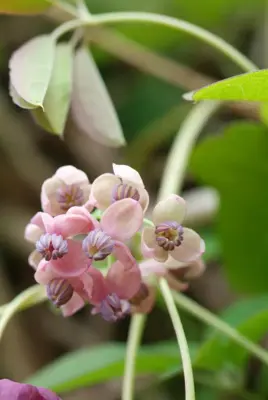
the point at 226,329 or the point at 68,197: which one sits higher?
the point at 68,197

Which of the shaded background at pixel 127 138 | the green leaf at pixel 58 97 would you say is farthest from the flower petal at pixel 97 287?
the shaded background at pixel 127 138

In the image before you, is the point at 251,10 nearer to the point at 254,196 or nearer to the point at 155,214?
the point at 254,196

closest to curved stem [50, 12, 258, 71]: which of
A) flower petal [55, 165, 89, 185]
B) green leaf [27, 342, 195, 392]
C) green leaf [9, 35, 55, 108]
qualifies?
green leaf [9, 35, 55, 108]

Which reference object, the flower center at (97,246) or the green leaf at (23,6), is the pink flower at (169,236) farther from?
the green leaf at (23,6)

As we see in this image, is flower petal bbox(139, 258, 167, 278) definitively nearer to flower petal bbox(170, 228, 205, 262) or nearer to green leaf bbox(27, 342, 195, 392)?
flower petal bbox(170, 228, 205, 262)

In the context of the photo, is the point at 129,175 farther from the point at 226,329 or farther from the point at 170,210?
the point at 226,329

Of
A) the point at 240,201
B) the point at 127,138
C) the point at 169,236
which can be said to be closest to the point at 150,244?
the point at 169,236
